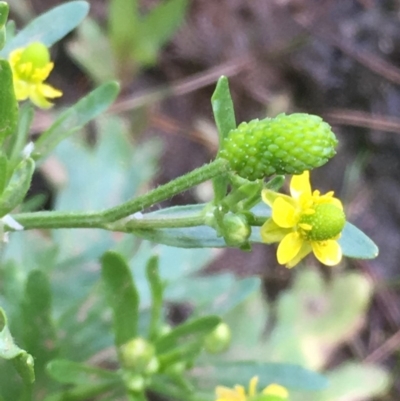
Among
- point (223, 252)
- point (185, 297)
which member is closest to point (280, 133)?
point (185, 297)

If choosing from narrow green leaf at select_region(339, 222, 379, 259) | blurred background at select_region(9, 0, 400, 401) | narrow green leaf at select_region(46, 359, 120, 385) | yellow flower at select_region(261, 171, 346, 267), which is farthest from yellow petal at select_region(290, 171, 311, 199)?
blurred background at select_region(9, 0, 400, 401)

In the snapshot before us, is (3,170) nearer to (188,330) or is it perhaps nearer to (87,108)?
(87,108)

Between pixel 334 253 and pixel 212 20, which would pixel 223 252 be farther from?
pixel 334 253

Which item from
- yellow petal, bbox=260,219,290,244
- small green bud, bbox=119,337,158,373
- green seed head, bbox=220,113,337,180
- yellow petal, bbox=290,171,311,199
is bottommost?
small green bud, bbox=119,337,158,373

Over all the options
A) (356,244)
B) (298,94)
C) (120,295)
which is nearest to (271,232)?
(356,244)

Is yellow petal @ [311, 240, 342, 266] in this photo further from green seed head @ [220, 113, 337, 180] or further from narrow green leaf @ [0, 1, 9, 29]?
narrow green leaf @ [0, 1, 9, 29]

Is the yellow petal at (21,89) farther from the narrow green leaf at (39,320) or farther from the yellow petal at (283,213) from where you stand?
the yellow petal at (283,213)

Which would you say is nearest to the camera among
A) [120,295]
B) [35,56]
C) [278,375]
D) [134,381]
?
[35,56]
